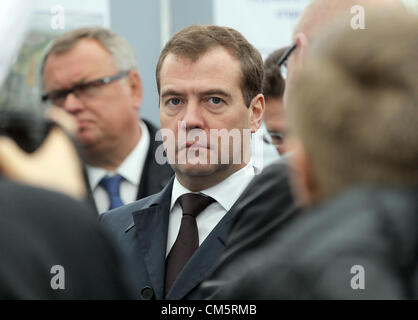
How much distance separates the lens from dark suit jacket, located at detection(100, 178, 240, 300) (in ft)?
8.75

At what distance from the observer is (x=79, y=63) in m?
3.71

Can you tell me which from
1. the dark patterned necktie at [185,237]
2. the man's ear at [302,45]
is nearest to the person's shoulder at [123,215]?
the dark patterned necktie at [185,237]

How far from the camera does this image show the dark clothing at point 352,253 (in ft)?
4.50

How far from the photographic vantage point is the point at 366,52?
4.82 feet


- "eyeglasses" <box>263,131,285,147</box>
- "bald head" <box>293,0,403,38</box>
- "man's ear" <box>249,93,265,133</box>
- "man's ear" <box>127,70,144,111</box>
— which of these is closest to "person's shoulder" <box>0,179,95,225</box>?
"bald head" <box>293,0,403,38</box>

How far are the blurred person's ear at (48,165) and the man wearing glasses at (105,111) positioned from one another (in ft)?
6.49

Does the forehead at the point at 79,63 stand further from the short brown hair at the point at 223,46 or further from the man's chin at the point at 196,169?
the man's chin at the point at 196,169

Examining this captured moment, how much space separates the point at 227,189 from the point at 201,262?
388 millimetres

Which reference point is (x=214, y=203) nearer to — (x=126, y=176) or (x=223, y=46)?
(x=223, y=46)

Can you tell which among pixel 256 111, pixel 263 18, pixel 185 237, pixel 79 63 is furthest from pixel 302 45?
pixel 263 18

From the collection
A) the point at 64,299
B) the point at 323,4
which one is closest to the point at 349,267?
the point at 64,299

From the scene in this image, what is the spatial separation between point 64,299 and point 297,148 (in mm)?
542

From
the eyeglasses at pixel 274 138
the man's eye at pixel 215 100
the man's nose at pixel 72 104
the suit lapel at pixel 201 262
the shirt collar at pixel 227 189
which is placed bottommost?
the suit lapel at pixel 201 262

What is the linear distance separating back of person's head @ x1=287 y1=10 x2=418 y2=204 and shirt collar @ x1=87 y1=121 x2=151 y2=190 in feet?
7.35
